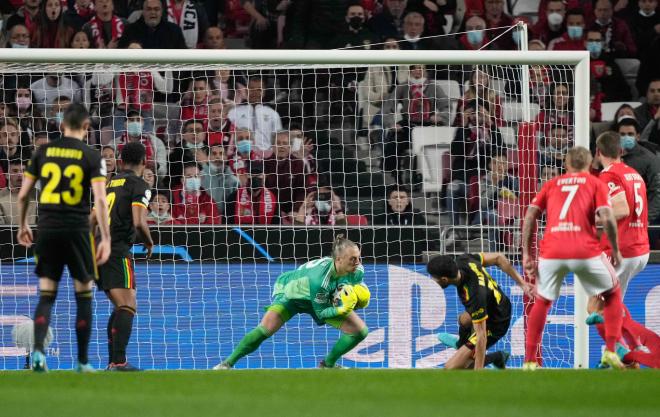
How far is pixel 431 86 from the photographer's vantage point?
44.5 feet

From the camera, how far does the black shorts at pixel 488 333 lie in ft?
35.4

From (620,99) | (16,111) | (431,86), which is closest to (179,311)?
(16,111)

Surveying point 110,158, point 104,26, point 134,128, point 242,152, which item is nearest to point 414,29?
point 104,26

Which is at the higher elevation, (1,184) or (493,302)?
(1,184)

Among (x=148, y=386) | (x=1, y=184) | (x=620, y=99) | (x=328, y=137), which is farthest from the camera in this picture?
(x=620, y=99)

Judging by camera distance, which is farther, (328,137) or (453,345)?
(328,137)

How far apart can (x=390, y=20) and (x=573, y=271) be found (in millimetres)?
7726

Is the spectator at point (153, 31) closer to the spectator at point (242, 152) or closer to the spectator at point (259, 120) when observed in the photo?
the spectator at point (259, 120)

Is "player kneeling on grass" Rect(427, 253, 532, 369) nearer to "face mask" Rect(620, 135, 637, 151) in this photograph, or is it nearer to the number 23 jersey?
"face mask" Rect(620, 135, 637, 151)

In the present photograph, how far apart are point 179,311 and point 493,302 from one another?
10.6 ft

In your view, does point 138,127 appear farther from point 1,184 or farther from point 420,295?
point 420,295

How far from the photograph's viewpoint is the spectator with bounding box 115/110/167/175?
12242 millimetres

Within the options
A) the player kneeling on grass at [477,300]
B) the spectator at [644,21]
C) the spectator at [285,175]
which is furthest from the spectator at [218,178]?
the spectator at [644,21]

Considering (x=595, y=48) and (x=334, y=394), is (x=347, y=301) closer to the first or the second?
(x=334, y=394)
